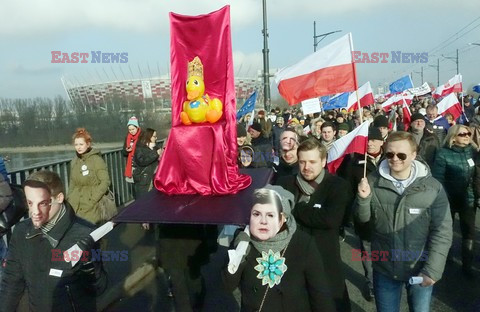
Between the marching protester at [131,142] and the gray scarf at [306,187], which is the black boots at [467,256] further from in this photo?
the marching protester at [131,142]

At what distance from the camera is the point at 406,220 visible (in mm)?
2738

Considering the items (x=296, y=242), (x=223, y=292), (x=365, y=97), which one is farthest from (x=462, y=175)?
(x=365, y=97)

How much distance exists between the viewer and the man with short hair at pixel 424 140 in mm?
6277

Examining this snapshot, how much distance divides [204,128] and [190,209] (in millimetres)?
849

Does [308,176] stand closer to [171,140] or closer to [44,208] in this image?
[171,140]

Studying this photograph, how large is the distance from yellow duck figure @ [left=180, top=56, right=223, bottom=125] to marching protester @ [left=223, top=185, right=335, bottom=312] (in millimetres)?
1757

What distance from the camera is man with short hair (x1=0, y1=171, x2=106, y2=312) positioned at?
2361mm

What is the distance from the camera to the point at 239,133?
609 cm

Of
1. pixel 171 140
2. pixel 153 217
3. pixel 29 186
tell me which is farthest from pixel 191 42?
pixel 29 186

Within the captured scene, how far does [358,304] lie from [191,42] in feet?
10.1

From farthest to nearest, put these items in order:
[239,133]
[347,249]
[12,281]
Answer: [239,133] → [347,249] → [12,281]

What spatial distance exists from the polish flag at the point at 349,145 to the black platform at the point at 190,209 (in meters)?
1.11

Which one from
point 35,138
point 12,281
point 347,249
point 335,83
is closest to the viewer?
point 12,281

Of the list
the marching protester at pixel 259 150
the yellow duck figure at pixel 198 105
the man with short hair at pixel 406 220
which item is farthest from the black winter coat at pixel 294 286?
the marching protester at pixel 259 150
